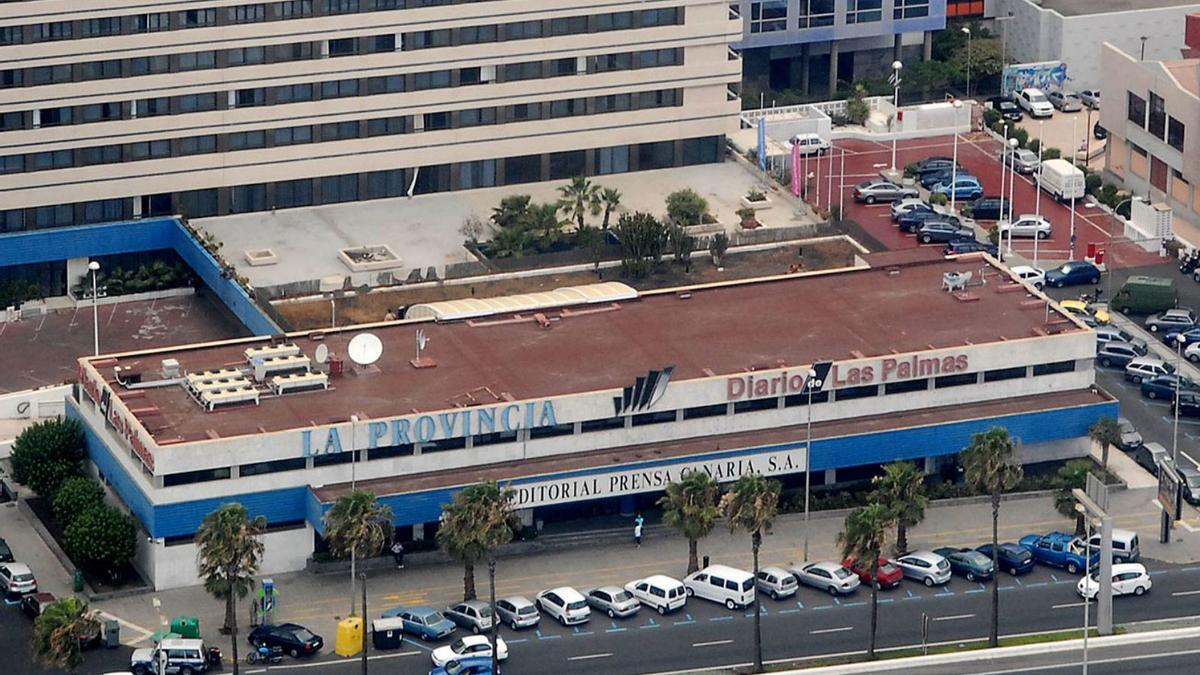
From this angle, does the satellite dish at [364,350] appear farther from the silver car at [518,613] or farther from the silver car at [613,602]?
the silver car at [613,602]

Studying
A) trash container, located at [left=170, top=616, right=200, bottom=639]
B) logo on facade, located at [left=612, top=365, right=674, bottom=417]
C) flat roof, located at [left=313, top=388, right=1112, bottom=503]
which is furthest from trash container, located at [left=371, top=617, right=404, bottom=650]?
logo on facade, located at [left=612, top=365, right=674, bottom=417]

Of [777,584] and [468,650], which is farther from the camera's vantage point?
[777,584]

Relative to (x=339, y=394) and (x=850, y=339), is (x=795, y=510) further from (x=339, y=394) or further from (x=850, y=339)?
(x=339, y=394)

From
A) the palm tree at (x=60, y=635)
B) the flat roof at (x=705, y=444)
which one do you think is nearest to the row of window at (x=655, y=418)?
the flat roof at (x=705, y=444)

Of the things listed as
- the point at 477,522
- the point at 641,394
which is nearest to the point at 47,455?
the point at 477,522

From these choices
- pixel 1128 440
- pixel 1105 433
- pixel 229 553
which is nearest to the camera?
pixel 229 553

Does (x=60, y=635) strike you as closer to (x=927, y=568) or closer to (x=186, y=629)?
(x=186, y=629)

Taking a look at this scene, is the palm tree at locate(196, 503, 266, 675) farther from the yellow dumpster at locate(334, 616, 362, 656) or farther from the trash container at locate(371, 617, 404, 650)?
the trash container at locate(371, 617, 404, 650)
